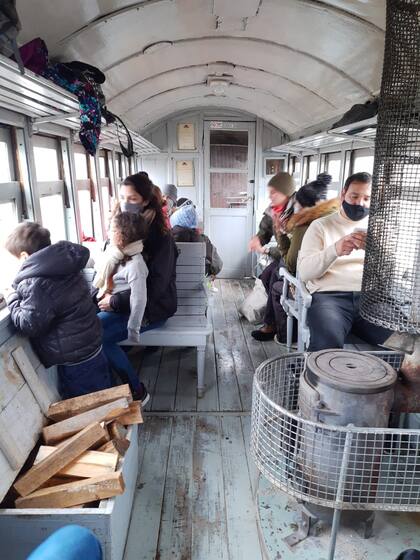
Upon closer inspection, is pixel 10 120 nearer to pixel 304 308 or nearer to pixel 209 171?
pixel 304 308

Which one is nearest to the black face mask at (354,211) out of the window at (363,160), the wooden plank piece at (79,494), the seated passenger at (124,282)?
the seated passenger at (124,282)

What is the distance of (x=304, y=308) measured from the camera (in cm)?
296

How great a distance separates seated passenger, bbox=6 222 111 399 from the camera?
7.02ft

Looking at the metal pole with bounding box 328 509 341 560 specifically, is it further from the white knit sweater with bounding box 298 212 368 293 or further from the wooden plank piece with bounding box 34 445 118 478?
the white knit sweater with bounding box 298 212 368 293

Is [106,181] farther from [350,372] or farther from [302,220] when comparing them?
[350,372]

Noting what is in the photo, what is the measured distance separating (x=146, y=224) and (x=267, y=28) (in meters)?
1.94

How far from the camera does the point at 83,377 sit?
2.53m

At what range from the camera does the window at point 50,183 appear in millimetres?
3459

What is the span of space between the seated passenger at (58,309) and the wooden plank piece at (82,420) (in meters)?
0.34

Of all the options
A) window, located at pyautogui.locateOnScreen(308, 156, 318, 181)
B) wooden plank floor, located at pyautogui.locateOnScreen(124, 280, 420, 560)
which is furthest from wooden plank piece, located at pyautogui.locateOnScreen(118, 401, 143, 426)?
window, located at pyautogui.locateOnScreen(308, 156, 318, 181)

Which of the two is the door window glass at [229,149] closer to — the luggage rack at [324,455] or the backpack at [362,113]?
the backpack at [362,113]

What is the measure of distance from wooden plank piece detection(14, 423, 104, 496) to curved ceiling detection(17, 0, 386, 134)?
2.21m

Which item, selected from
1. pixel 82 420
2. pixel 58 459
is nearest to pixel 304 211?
pixel 82 420

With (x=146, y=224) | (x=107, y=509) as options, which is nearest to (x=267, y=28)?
(x=146, y=224)
